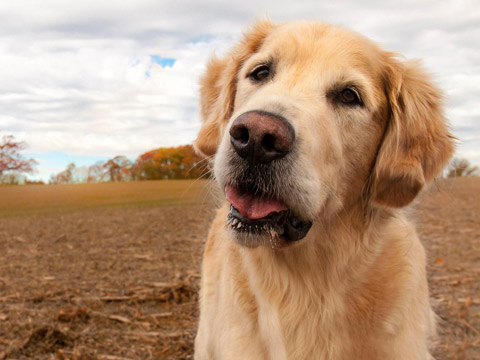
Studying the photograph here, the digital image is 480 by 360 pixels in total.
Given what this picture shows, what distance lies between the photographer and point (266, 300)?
2807 millimetres

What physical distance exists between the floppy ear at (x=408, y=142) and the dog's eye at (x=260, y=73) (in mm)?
801

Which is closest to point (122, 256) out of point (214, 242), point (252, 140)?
point (214, 242)

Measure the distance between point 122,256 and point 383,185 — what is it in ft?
19.8

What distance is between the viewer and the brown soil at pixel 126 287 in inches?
176

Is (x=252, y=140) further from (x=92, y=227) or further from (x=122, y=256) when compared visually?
(x=92, y=227)

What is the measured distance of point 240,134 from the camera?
6.87ft

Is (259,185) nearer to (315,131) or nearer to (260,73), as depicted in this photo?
(315,131)

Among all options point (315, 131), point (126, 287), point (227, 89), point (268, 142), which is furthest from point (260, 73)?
point (126, 287)

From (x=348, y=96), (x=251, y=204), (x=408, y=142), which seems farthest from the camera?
(x=408, y=142)

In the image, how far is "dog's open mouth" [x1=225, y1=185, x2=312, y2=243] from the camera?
92.9 inches

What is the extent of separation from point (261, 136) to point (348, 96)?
90 cm

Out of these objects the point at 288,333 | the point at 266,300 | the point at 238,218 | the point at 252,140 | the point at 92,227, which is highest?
the point at 252,140

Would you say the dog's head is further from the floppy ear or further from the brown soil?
the brown soil

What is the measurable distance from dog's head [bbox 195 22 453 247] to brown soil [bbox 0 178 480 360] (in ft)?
1.56
